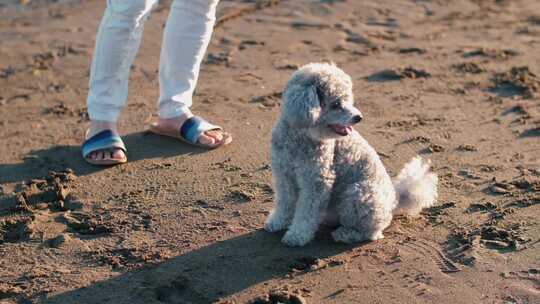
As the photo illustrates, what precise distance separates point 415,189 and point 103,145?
2.10 m

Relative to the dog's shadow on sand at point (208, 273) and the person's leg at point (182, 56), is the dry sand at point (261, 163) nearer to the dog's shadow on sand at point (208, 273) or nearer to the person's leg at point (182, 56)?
the dog's shadow on sand at point (208, 273)

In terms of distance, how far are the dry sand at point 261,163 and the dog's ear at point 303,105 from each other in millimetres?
764

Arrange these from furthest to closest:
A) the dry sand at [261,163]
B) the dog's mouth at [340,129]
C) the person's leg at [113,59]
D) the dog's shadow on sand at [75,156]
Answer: the dog's shadow on sand at [75,156], the person's leg at [113,59], the dry sand at [261,163], the dog's mouth at [340,129]

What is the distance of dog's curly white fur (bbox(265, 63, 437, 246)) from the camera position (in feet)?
12.4

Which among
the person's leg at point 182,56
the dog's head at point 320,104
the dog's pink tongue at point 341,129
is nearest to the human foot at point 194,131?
the person's leg at point 182,56

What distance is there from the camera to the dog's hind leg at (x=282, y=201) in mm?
4016

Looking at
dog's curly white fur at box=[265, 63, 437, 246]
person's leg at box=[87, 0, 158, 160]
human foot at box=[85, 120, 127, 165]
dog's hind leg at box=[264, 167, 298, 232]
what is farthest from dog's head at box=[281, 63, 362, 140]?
human foot at box=[85, 120, 127, 165]

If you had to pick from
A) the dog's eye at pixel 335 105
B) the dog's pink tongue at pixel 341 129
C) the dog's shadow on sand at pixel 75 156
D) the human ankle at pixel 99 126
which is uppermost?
the dog's eye at pixel 335 105

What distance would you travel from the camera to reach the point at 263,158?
5.26 m

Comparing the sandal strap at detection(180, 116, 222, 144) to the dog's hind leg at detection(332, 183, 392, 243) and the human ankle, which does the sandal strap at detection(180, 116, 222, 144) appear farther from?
the dog's hind leg at detection(332, 183, 392, 243)

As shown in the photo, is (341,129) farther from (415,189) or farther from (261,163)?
(261,163)

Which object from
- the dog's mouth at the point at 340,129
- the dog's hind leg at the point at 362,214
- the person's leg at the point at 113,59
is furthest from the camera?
the person's leg at the point at 113,59

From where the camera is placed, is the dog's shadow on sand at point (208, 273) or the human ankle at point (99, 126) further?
the human ankle at point (99, 126)

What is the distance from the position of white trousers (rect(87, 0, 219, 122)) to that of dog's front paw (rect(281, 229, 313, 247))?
1700mm
